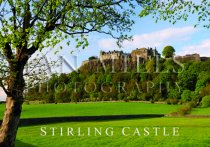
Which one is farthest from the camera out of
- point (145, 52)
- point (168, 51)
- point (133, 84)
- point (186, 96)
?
point (168, 51)

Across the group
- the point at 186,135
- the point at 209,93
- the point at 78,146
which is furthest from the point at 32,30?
the point at 209,93

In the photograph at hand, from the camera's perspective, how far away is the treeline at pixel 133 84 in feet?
388

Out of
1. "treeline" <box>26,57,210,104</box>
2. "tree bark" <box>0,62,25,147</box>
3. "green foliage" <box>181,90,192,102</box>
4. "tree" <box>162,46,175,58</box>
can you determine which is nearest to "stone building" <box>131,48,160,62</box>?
"tree" <box>162,46,175,58</box>

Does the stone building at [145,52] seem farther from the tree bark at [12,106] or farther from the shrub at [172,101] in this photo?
the tree bark at [12,106]

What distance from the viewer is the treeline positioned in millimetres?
118250

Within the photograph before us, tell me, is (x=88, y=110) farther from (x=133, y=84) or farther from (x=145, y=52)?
(x=145, y=52)

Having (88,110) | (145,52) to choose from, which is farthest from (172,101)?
(145,52)

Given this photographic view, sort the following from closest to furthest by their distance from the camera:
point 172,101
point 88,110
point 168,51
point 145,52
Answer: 1. point 88,110
2. point 172,101
3. point 145,52
4. point 168,51

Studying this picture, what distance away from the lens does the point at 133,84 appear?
125 meters

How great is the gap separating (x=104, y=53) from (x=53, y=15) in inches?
5802

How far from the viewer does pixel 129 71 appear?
5256 inches

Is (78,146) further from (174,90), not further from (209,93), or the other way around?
(174,90)

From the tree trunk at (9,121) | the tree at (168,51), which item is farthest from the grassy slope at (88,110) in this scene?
the tree at (168,51)

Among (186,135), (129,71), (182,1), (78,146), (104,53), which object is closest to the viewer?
(182,1)
